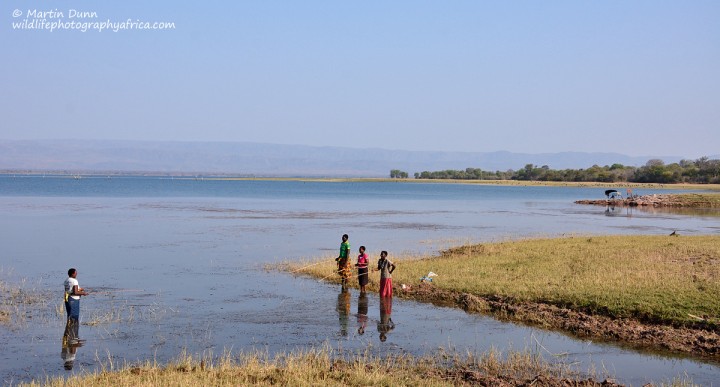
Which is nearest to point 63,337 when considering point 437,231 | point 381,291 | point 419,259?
point 381,291

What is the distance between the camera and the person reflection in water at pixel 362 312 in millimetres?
18553

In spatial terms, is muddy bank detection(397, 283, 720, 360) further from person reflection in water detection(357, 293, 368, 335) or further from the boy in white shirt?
the boy in white shirt

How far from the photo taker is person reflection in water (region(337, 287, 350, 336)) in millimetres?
18594

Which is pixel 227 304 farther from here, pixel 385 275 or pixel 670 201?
pixel 670 201

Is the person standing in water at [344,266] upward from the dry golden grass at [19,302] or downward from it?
upward

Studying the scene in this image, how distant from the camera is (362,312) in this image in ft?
67.2

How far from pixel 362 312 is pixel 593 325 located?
6603mm

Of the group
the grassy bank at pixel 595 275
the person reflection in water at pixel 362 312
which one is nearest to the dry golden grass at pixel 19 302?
the person reflection in water at pixel 362 312

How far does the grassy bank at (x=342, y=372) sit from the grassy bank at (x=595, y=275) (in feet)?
15.9

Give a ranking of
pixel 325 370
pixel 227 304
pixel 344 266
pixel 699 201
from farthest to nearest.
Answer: pixel 699 201, pixel 344 266, pixel 227 304, pixel 325 370

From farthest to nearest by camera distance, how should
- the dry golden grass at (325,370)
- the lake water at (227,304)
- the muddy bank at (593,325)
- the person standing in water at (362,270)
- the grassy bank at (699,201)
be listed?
the grassy bank at (699,201)
the person standing in water at (362,270)
the muddy bank at (593,325)
the lake water at (227,304)
the dry golden grass at (325,370)

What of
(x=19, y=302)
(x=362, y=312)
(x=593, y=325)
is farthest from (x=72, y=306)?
(x=593, y=325)

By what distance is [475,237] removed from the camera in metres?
43.8

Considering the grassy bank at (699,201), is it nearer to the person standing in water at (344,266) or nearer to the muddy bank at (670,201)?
the muddy bank at (670,201)
